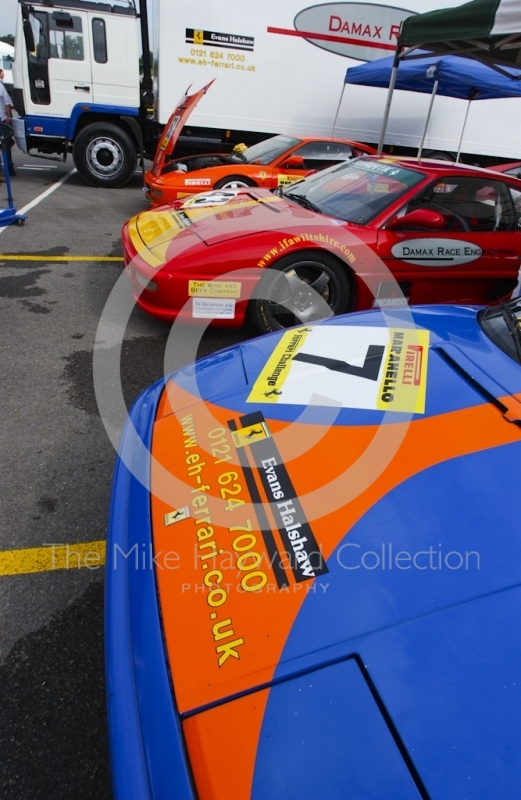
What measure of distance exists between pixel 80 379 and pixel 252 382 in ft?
5.60

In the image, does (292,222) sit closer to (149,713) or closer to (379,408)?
(379,408)

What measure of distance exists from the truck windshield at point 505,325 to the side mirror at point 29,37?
8798mm

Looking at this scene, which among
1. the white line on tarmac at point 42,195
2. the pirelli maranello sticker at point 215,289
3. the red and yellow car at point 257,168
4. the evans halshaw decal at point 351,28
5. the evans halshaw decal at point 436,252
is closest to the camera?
the pirelli maranello sticker at point 215,289

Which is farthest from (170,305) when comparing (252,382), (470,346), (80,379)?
(470,346)

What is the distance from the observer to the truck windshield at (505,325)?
172cm

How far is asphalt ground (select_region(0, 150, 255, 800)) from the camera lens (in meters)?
1.38

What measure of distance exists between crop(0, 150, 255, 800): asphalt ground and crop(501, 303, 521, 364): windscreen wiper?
1.68 meters

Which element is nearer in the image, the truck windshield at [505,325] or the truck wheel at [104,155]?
the truck windshield at [505,325]

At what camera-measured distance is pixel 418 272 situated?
3623 mm

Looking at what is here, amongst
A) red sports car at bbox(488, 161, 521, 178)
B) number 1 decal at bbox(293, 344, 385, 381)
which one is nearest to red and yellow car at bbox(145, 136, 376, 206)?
red sports car at bbox(488, 161, 521, 178)

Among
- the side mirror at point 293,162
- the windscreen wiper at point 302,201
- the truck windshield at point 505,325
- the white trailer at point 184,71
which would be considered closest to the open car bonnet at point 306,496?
the truck windshield at point 505,325

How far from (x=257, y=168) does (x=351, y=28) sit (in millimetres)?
4581

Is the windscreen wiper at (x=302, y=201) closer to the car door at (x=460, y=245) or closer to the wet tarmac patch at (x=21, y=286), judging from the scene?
the car door at (x=460, y=245)

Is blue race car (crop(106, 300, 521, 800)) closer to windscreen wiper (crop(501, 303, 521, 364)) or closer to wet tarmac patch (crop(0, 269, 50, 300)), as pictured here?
windscreen wiper (crop(501, 303, 521, 364))
